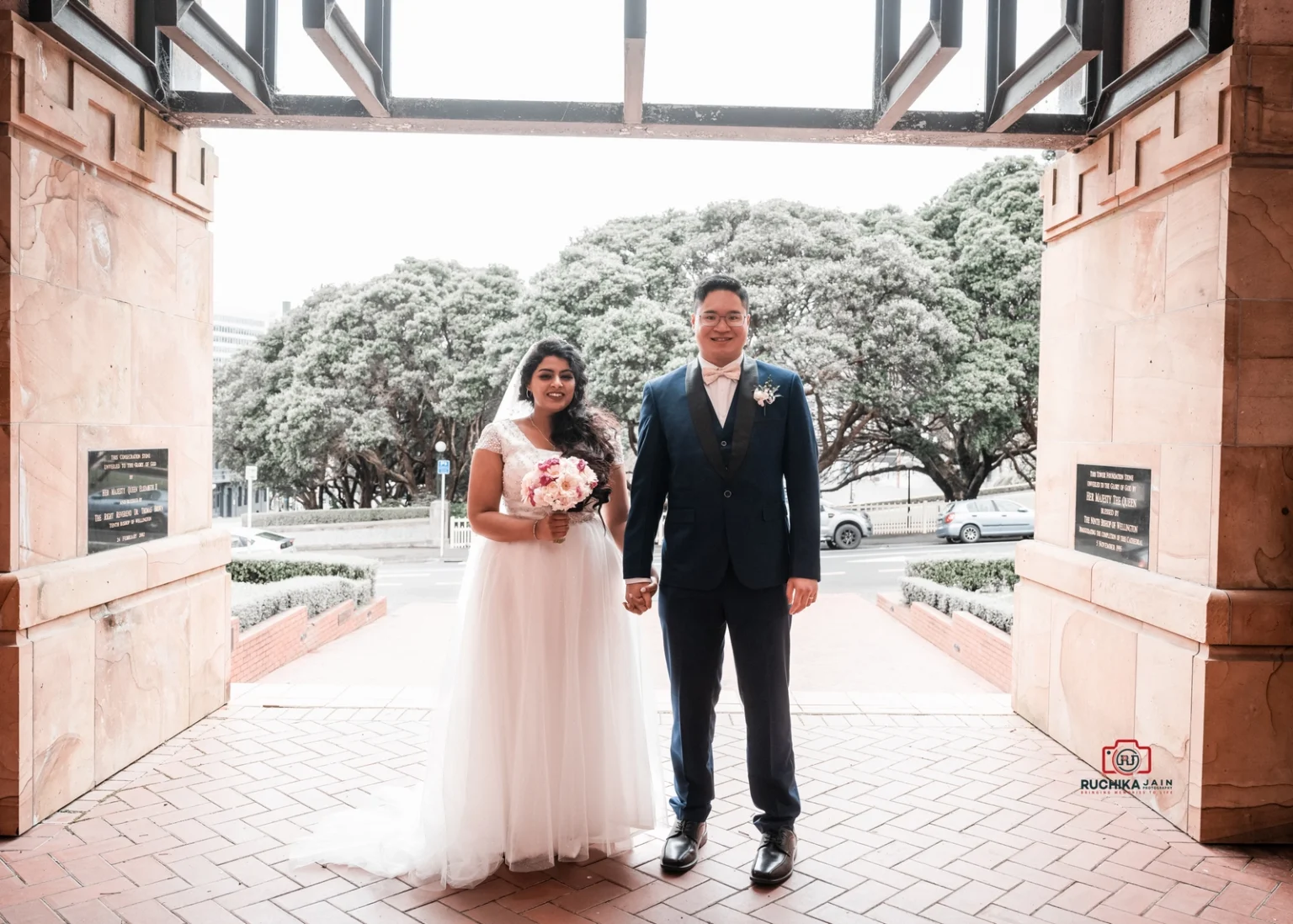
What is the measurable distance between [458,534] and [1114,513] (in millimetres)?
21633

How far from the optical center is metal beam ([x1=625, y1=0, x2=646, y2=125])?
3.84m

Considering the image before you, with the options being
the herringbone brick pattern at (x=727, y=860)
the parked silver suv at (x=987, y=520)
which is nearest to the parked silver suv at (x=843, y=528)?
the parked silver suv at (x=987, y=520)

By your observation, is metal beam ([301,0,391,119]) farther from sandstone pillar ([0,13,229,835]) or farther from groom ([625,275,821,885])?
groom ([625,275,821,885])

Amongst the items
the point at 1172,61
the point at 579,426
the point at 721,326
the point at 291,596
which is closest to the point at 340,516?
the point at 291,596

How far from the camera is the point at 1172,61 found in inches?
157

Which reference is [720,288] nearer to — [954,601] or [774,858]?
[774,858]

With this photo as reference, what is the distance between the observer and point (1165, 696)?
4.00 meters

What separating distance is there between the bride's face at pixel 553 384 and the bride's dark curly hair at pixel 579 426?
0.02 metres

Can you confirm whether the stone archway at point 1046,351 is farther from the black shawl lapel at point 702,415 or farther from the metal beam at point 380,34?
the black shawl lapel at point 702,415

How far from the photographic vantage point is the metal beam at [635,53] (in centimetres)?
384

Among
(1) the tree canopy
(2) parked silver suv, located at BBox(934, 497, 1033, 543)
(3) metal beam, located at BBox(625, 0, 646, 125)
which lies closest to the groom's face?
(3) metal beam, located at BBox(625, 0, 646, 125)

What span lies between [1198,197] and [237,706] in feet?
19.3

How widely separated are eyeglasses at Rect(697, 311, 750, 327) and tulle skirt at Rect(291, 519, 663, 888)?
963mm

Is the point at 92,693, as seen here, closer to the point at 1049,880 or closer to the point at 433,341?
the point at 1049,880
